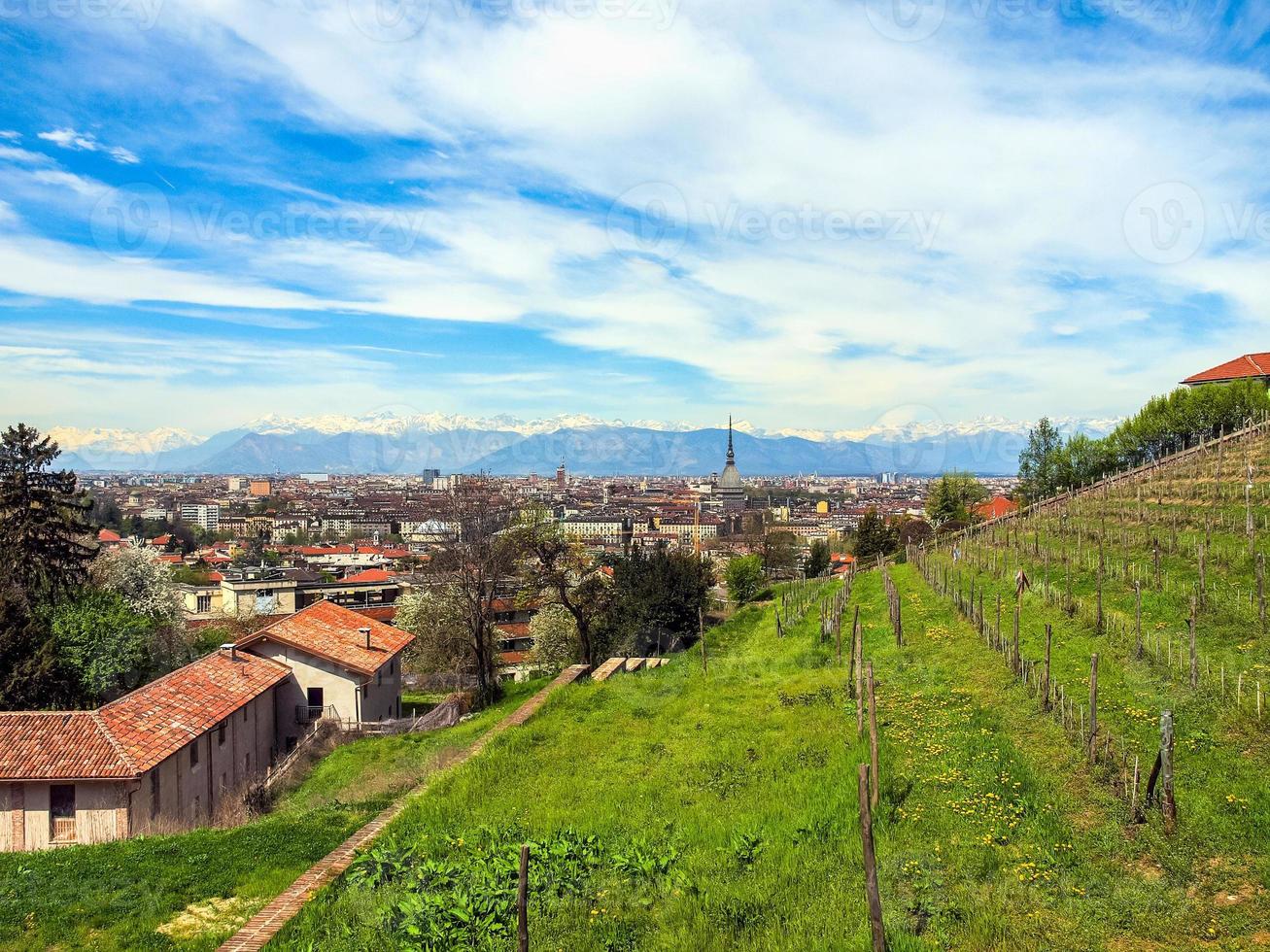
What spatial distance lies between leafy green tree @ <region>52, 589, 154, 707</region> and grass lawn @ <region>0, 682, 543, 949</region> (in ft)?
45.4

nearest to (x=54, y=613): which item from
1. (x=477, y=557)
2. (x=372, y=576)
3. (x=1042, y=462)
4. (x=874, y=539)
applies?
(x=477, y=557)

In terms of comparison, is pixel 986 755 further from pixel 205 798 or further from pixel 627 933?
pixel 205 798

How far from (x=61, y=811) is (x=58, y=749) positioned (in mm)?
1251

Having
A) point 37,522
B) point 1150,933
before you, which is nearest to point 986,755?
point 1150,933

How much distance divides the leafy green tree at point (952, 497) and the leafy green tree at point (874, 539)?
8120mm

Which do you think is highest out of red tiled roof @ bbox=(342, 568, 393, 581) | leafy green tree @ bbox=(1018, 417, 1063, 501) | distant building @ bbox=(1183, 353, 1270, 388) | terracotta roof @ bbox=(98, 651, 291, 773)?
distant building @ bbox=(1183, 353, 1270, 388)

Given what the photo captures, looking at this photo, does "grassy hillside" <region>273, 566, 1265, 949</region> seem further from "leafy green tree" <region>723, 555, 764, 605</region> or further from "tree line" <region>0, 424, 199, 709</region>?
"leafy green tree" <region>723, 555, 764, 605</region>

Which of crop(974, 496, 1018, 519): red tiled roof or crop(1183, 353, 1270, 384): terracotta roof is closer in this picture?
crop(1183, 353, 1270, 384): terracotta roof

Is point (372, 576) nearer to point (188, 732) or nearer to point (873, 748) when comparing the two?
point (188, 732)

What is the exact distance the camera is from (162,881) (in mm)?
11117

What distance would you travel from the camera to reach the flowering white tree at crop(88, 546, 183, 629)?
36.3 meters

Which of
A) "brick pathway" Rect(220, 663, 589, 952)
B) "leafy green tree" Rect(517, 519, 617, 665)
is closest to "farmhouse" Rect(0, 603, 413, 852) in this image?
"leafy green tree" Rect(517, 519, 617, 665)

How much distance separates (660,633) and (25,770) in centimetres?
2545

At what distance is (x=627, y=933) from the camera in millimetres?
7711
